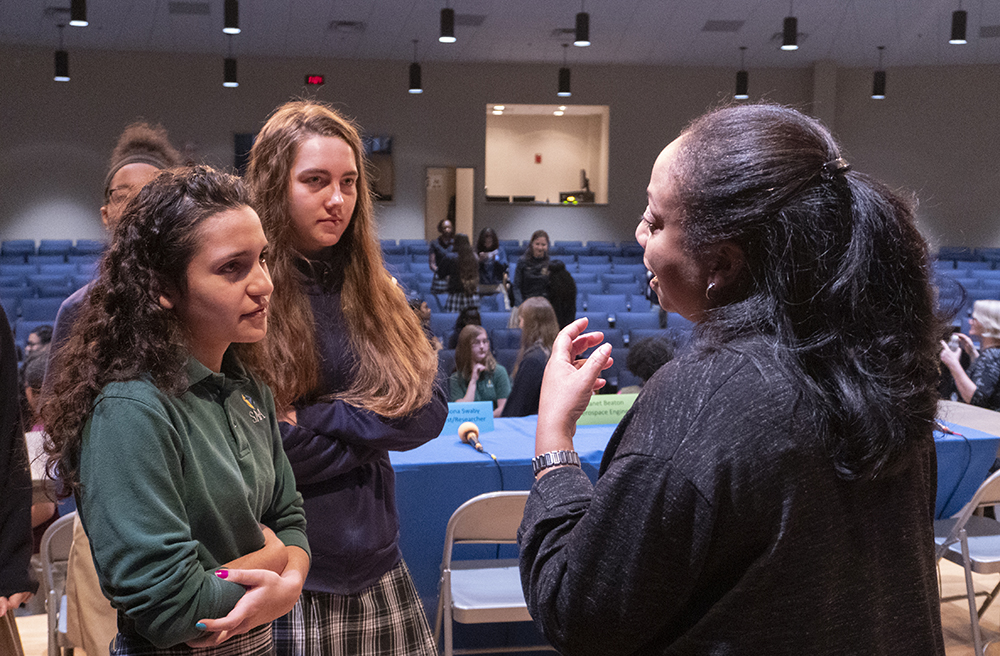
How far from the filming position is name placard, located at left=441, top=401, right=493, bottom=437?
3.11m

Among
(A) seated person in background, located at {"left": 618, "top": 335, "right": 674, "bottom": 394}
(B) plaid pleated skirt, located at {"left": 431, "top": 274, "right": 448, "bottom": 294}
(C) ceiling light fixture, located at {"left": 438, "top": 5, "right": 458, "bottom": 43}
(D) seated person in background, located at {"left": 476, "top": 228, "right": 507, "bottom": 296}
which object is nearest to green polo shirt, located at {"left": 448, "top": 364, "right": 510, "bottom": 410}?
(A) seated person in background, located at {"left": 618, "top": 335, "right": 674, "bottom": 394}

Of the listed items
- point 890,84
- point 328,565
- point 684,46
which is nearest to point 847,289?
point 328,565

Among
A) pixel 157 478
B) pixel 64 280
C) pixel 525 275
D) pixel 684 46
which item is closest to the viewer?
pixel 157 478

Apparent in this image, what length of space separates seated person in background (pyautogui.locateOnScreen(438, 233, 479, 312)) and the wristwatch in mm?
7103

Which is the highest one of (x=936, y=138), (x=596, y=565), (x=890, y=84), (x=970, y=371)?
(x=890, y=84)

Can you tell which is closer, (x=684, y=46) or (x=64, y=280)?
(x=64, y=280)

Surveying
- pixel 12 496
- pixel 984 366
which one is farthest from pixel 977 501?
pixel 12 496

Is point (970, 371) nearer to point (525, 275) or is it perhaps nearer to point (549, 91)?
point (525, 275)

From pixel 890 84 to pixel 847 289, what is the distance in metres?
15.6

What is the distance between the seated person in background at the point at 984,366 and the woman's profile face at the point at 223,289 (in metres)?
4.09

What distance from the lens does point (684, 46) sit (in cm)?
1314

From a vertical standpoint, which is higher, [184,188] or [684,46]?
[684,46]

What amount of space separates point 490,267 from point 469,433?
6793 millimetres

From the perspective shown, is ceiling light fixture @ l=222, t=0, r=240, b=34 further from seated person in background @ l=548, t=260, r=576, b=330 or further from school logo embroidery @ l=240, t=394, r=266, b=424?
school logo embroidery @ l=240, t=394, r=266, b=424
